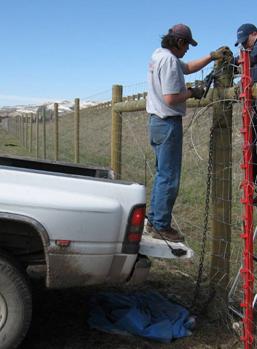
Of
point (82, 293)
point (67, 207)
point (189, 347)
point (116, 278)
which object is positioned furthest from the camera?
point (82, 293)

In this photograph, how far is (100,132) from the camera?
1483cm

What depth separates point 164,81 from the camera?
4.66 metres

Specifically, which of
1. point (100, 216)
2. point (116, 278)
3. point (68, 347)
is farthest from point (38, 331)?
point (100, 216)

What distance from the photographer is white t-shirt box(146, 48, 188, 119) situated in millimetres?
4641

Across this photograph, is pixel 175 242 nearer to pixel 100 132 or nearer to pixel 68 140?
pixel 100 132

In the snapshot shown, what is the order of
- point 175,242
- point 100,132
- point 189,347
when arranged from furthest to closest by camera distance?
point 100,132
point 175,242
point 189,347

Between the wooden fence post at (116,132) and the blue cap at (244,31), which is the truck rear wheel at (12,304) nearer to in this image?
the blue cap at (244,31)

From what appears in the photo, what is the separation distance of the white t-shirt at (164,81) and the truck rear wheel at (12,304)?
1833mm

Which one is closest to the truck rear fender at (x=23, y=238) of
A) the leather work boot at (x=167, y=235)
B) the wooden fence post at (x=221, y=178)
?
the leather work boot at (x=167, y=235)

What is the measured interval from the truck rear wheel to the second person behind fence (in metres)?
1.33

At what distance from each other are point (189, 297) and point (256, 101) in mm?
1949

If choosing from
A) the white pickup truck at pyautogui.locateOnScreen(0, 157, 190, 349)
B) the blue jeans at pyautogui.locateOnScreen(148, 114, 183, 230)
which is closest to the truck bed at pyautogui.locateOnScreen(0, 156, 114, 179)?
the blue jeans at pyautogui.locateOnScreen(148, 114, 183, 230)

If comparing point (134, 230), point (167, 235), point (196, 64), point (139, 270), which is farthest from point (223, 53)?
point (139, 270)

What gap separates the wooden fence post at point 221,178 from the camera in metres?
4.59
